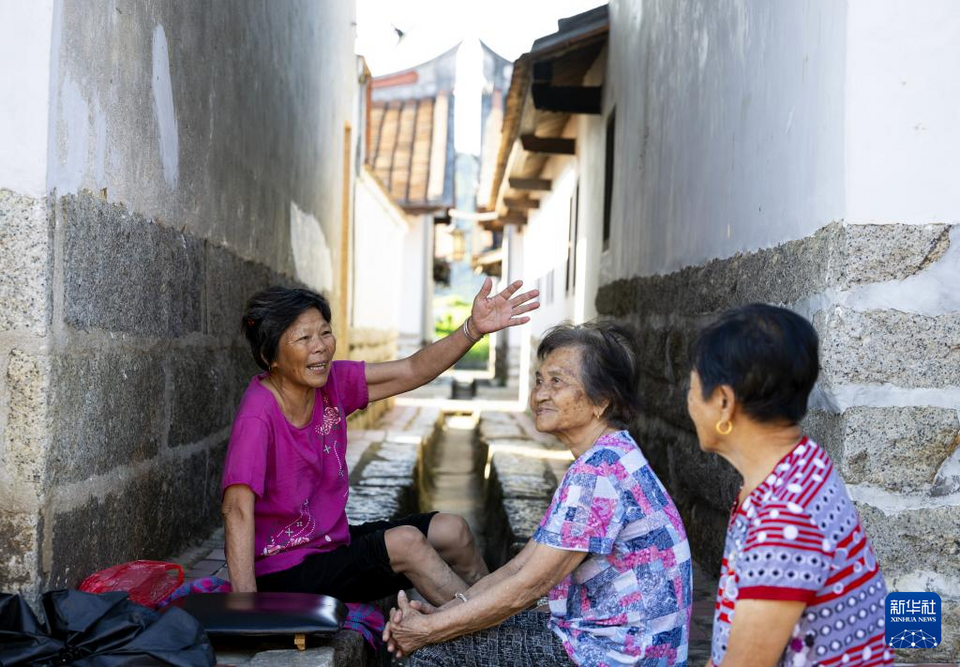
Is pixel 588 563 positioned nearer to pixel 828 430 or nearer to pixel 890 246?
pixel 828 430

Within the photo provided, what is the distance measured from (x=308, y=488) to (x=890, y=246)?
1830 mm

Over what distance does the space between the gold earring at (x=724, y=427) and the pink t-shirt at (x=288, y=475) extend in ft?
5.27

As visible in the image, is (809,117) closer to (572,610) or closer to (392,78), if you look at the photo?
(572,610)

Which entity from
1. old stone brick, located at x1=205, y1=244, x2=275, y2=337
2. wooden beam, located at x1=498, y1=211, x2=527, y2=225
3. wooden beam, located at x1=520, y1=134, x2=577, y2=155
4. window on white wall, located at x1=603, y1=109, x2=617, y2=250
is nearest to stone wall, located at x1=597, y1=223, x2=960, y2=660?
old stone brick, located at x1=205, y1=244, x2=275, y2=337

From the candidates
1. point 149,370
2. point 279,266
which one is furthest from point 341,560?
point 279,266

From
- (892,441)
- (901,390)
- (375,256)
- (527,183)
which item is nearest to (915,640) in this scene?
(892,441)

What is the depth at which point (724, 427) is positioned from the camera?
5.91 feet

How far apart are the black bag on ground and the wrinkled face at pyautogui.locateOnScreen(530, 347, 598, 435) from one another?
0.94 metres

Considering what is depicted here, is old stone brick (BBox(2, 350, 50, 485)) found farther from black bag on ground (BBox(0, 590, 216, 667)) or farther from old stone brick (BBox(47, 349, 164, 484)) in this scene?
black bag on ground (BBox(0, 590, 216, 667))

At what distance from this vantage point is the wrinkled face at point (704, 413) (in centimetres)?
180

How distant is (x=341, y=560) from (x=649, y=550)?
48.3 inches

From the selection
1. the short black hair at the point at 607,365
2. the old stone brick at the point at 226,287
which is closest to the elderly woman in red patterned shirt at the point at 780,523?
the short black hair at the point at 607,365

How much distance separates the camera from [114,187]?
300 cm

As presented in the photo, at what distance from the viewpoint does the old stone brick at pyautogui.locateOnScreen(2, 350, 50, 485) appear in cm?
254
